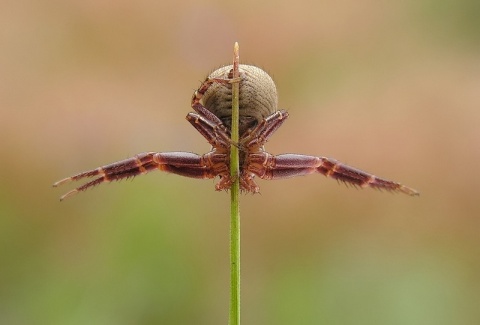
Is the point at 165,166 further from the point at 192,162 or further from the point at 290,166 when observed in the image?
the point at 290,166

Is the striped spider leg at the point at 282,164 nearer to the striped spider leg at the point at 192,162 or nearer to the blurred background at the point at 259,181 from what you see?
the striped spider leg at the point at 192,162

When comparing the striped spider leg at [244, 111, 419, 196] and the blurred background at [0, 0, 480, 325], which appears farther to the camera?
the blurred background at [0, 0, 480, 325]

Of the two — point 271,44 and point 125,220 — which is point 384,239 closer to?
point 125,220

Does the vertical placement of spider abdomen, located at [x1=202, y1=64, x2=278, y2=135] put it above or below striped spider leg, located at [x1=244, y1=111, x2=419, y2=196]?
above

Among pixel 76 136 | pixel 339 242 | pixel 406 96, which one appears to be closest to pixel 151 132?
pixel 76 136

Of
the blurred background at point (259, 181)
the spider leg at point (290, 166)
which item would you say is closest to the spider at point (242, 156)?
the spider leg at point (290, 166)

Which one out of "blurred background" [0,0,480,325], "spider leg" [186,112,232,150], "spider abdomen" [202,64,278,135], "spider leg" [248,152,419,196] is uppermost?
"blurred background" [0,0,480,325]

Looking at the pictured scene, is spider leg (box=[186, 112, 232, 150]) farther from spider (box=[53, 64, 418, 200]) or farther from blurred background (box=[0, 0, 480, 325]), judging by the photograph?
blurred background (box=[0, 0, 480, 325])

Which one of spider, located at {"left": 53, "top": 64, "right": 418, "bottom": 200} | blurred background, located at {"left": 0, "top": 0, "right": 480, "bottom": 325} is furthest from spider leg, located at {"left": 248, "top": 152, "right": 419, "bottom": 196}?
blurred background, located at {"left": 0, "top": 0, "right": 480, "bottom": 325}
